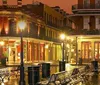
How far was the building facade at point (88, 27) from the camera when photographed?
60.1 metres

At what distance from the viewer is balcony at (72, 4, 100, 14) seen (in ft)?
210

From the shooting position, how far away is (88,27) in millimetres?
64938

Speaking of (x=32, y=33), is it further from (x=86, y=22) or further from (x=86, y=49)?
(x=86, y=49)

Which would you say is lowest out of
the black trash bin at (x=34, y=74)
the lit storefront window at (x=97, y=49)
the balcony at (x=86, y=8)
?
the black trash bin at (x=34, y=74)

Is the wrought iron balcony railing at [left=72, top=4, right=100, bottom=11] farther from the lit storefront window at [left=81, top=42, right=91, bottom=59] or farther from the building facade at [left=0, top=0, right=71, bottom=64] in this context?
the building facade at [left=0, top=0, right=71, bottom=64]

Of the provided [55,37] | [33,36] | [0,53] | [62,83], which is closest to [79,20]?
[33,36]

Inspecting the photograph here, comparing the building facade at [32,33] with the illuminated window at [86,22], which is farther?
the illuminated window at [86,22]

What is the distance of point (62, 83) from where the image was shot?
77.2ft

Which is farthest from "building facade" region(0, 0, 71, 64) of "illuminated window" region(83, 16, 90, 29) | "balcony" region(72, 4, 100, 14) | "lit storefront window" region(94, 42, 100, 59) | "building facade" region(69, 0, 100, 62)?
"lit storefront window" region(94, 42, 100, 59)

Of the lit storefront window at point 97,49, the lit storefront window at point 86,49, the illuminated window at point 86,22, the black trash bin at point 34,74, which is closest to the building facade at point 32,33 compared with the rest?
the lit storefront window at point 86,49

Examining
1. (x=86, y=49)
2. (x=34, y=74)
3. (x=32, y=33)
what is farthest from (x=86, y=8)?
(x=34, y=74)

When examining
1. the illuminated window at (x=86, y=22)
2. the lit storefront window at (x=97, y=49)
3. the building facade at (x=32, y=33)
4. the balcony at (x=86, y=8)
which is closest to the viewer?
the lit storefront window at (x=97, y=49)

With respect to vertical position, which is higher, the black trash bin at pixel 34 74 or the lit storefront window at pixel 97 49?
the lit storefront window at pixel 97 49

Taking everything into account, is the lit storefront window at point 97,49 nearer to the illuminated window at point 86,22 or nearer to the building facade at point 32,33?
the illuminated window at point 86,22
